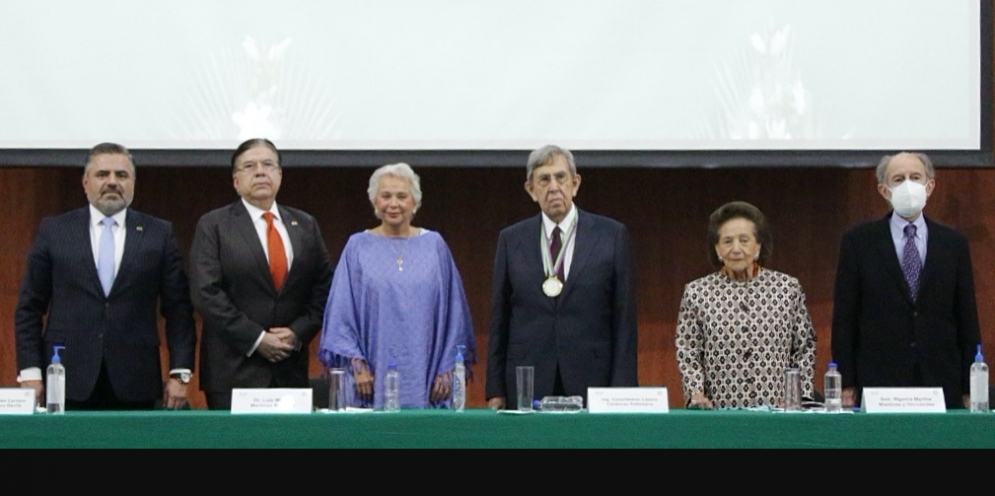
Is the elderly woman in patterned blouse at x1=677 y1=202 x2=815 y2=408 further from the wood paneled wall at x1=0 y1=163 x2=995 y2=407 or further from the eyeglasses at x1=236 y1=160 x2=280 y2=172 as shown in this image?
the wood paneled wall at x1=0 y1=163 x2=995 y2=407

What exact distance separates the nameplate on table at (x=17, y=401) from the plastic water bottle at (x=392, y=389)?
3.08 feet

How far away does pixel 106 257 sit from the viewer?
452 centimetres

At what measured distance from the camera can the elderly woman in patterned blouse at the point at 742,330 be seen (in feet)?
13.9

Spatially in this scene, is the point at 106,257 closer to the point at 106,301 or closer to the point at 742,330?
the point at 106,301

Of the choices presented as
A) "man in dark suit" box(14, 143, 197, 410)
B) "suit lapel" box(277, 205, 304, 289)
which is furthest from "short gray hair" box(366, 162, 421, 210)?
"man in dark suit" box(14, 143, 197, 410)

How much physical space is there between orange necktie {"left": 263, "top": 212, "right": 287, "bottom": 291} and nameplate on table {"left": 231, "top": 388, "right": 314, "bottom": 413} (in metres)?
0.89

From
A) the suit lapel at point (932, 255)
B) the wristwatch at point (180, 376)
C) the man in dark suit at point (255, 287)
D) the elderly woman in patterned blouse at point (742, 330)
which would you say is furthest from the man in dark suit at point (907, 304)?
the wristwatch at point (180, 376)

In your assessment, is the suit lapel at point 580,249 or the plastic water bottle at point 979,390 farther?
the suit lapel at point 580,249

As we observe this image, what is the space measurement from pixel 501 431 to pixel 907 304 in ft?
5.40

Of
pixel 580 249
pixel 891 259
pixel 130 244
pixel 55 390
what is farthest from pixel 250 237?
pixel 891 259

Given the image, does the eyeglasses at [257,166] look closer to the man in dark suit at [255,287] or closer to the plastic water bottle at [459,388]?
the man in dark suit at [255,287]
